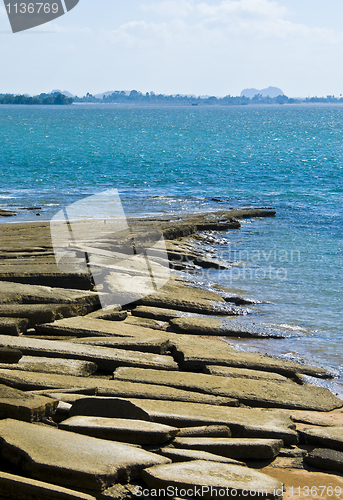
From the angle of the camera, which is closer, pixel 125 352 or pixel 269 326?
pixel 125 352

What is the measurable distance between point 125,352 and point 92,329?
2.52ft

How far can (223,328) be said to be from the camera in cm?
805

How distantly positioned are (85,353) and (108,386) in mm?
755

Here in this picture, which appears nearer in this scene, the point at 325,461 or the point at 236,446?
the point at 236,446

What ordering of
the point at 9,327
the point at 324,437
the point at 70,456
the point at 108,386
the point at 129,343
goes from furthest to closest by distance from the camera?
the point at 129,343 → the point at 9,327 → the point at 108,386 → the point at 324,437 → the point at 70,456

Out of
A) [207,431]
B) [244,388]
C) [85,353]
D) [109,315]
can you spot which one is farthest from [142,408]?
[109,315]

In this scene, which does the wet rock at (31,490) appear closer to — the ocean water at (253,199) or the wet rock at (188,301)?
the ocean water at (253,199)

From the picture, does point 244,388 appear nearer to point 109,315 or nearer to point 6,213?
point 109,315

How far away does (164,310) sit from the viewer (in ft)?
27.0

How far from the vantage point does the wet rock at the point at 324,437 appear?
188 inches

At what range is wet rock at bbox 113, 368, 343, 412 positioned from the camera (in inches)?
210

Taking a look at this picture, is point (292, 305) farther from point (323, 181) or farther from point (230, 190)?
point (323, 181)


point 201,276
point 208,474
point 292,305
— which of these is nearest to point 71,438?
point 208,474

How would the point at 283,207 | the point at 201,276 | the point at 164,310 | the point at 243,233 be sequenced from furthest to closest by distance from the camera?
1. the point at 283,207
2. the point at 243,233
3. the point at 201,276
4. the point at 164,310
